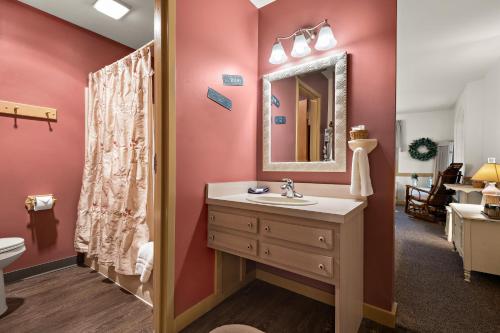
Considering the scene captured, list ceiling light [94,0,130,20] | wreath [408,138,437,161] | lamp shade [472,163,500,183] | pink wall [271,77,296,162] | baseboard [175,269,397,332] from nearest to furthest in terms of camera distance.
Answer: baseboard [175,269,397,332] → pink wall [271,77,296,162] → ceiling light [94,0,130,20] → lamp shade [472,163,500,183] → wreath [408,138,437,161]

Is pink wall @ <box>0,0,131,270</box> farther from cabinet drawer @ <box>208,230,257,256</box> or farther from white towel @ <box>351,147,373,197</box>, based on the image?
white towel @ <box>351,147,373,197</box>

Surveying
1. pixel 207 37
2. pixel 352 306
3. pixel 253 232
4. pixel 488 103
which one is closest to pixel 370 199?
pixel 352 306

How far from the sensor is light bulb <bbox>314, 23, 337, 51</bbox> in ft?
5.35

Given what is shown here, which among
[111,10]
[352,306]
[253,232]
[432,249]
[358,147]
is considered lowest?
[432,249]

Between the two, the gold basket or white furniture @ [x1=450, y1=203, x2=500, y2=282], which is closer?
the gold basket

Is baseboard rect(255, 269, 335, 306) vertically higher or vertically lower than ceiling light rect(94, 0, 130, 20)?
lower

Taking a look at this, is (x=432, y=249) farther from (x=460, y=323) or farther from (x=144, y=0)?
(x=144, y=0)

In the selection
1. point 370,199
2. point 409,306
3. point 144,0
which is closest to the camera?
point 370,199

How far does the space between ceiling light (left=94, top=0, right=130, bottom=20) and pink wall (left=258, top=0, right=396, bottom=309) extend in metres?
1.94

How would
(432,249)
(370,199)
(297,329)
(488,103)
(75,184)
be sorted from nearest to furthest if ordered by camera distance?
(297,329) → (370,199) → (75,184) → (432,249) → (488,103)

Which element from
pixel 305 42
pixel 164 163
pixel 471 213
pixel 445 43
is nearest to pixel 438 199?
pixel 471 213

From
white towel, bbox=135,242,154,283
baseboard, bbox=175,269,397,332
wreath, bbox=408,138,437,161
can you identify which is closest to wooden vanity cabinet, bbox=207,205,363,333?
baseboard, bbox=175,269,397,332

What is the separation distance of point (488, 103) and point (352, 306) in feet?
15.3

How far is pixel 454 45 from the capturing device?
9.61ft
